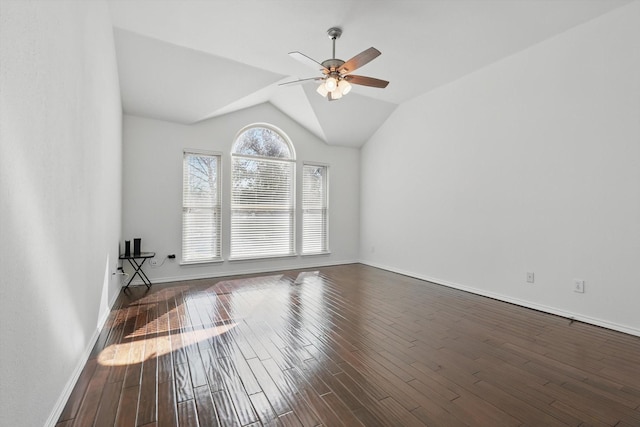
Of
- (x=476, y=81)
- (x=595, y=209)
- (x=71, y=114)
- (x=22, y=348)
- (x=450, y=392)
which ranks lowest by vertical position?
(x=450, y=392)

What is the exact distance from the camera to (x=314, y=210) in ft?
20.2

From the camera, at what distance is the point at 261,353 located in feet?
7.77

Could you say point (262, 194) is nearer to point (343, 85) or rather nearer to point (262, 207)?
point (262, 207)

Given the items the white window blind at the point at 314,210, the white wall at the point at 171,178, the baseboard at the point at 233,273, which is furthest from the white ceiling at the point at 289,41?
the baseboard at the point at 233,273

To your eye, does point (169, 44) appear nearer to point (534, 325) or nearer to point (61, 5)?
point (61, 5)

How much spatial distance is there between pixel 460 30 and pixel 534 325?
317cm

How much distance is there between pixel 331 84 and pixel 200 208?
3160 mm

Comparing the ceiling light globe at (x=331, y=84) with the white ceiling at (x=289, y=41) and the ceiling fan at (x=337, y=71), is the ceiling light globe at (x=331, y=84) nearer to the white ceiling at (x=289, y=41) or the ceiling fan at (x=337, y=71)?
the ceiling fan at (x=337, y=71)

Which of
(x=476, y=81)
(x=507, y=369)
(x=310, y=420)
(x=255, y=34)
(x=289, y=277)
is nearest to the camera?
(x=310, y=420)

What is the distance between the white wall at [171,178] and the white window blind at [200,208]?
0.35ft

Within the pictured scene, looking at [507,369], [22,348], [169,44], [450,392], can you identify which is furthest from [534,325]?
[169,44]

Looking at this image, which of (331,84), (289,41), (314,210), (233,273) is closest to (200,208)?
(233,273)

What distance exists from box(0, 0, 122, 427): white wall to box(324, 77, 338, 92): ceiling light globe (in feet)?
6.48

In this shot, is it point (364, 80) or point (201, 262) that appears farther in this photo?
point (201, 262)
